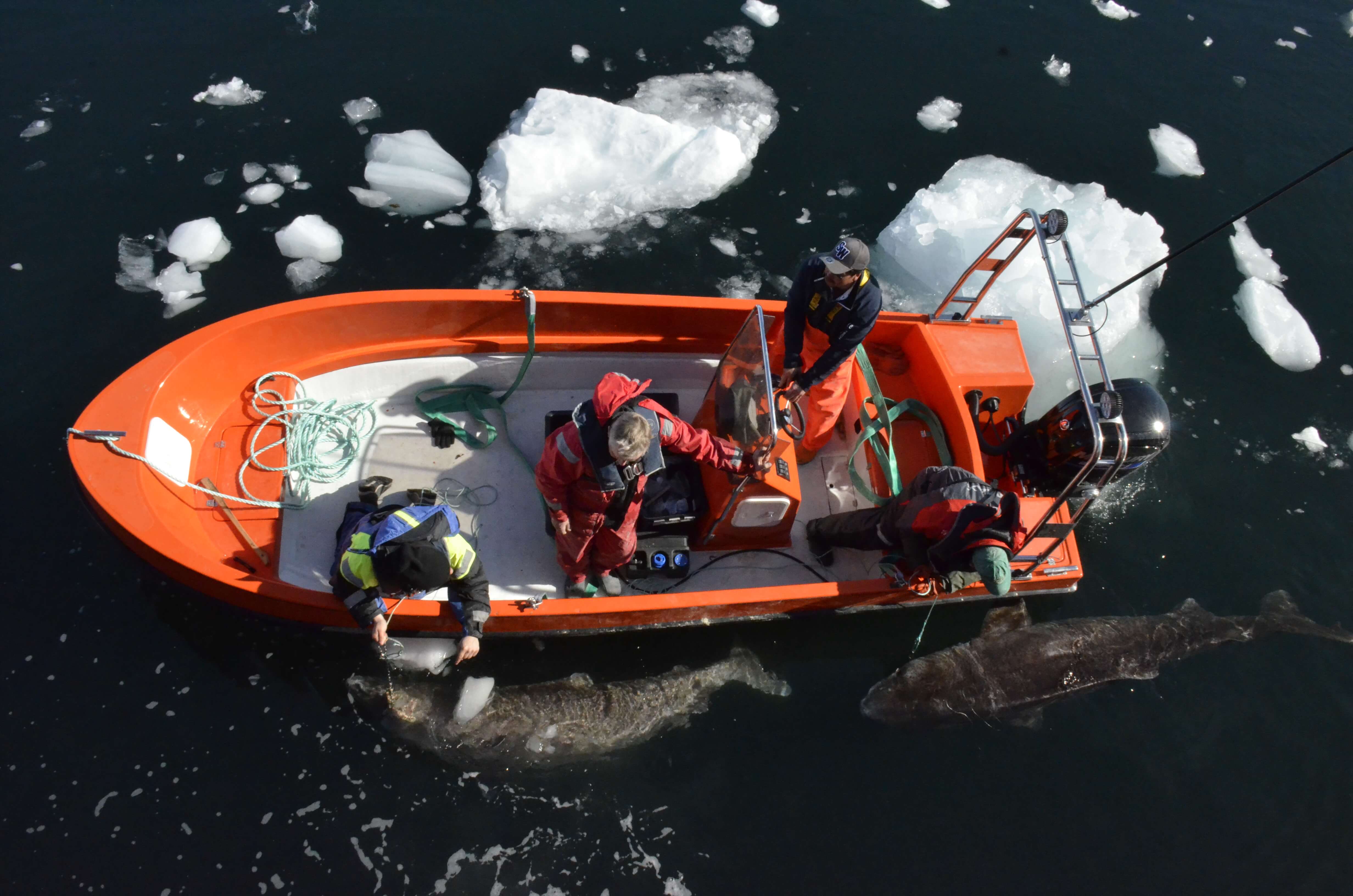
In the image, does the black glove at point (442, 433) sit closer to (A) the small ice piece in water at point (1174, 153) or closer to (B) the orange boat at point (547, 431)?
(B) the orange boat at point (547, 431)

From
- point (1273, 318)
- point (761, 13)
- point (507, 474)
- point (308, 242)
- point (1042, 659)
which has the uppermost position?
point (761, 13)

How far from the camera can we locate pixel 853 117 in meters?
6.65

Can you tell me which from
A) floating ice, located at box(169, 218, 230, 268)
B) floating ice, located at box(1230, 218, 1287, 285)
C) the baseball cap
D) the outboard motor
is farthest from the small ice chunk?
floating ice, located at box(1230, 218, 1287, 285)

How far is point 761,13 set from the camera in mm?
7230

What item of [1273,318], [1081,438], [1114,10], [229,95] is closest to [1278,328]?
[1273,318]

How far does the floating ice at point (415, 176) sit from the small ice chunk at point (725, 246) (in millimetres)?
1888

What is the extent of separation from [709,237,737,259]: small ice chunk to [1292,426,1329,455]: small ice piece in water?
13.6ft

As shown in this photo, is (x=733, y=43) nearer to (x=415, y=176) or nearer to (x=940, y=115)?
(x=940, y=115)

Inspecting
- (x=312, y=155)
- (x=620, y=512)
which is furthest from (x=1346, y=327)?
(x=312, y=155)

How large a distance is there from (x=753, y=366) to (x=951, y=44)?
228 inches

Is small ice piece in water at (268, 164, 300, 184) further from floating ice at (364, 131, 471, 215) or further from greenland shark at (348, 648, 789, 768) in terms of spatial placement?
greenland shark at (348, 648, 789, 768)

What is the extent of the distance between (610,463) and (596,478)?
0.41ft

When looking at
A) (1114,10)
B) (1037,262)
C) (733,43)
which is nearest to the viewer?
(1037,262)

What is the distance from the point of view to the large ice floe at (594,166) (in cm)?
563
